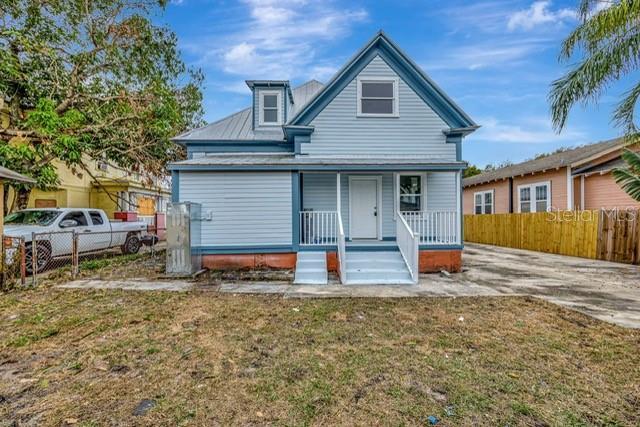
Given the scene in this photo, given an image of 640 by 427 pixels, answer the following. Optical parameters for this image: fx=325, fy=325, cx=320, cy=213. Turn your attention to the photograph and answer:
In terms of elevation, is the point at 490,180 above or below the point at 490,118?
below

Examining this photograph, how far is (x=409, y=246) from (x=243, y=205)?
4.92m

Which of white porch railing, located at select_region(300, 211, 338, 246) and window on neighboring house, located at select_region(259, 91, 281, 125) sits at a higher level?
window on neighboring house, located at select_region(259, 91, 281, 125)

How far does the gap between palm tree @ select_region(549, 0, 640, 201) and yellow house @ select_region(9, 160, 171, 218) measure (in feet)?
54.3

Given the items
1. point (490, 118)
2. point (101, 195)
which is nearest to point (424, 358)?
point (101, 195)

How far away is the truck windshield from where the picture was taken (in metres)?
9.96

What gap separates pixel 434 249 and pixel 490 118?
791 inches

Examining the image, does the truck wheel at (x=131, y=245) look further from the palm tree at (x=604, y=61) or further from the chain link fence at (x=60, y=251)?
the palm tree at (x=604, y=61)

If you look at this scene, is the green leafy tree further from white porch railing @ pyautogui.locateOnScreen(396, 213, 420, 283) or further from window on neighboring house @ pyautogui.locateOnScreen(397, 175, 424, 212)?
white porch railing @ pyautogui.locateOnScreen(396, 213, 420, 283)

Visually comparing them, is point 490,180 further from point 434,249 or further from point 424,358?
point 424,358

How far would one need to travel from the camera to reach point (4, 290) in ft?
24.0

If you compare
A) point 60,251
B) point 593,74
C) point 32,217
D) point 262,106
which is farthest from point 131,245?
point 593,74

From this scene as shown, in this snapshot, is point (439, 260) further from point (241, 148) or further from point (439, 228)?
point (241, 148)

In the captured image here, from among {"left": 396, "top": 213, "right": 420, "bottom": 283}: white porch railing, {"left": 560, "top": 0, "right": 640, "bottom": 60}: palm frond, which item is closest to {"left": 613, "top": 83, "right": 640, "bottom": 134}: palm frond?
{"left": 560, "top": 0, "right": 640, "bottom": 60}: palm frond

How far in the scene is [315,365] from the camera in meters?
3.84
